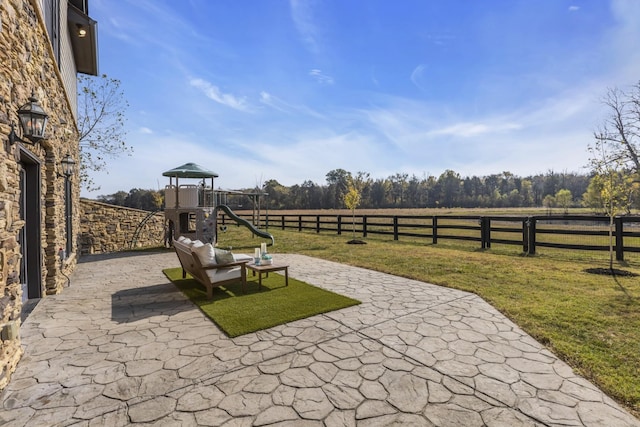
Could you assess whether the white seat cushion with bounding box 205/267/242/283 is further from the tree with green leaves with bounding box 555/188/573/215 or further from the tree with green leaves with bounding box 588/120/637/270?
the tree with green leaves with bounding box 555/188/573/215

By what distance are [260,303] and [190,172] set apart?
27.4 ft

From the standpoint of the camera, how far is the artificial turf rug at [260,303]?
3.64 m

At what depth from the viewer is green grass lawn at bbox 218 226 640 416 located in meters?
2.61

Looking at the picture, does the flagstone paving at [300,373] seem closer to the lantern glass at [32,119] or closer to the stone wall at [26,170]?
the stone wall at [26,170]

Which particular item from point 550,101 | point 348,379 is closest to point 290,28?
point 348,379

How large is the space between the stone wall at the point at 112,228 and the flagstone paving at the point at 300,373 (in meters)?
6.76

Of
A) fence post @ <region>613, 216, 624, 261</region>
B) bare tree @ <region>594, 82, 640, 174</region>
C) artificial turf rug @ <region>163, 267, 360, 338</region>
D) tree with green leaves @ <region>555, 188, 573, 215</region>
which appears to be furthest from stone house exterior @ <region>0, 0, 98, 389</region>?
tree with green leaves @ <region>555, 188, 573, 215</region>

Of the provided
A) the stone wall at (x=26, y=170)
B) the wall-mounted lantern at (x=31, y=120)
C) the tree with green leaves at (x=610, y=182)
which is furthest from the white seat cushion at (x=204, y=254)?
the tree with green leaves at (x=610, y=182)

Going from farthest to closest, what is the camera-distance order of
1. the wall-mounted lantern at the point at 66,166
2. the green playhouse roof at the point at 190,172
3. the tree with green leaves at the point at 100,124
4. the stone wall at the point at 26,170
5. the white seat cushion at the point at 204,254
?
the tree with green leaves at the point at 100,124, the green playhouse roof at the point at 190,172, the wall-mounted lantern at the point at 66,166, the white seat cushion at the point at 204,254, the stone wall at the point at 26,170

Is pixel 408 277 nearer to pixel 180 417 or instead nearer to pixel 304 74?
pixel 180 417

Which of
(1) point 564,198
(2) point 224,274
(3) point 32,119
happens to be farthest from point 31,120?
(1) point 564,198

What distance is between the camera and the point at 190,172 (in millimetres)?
11141

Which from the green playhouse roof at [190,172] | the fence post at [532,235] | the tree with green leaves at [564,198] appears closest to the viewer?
the fence post at [532,235]

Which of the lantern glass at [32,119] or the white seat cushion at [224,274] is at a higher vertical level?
the lantern glass at [32,119]
